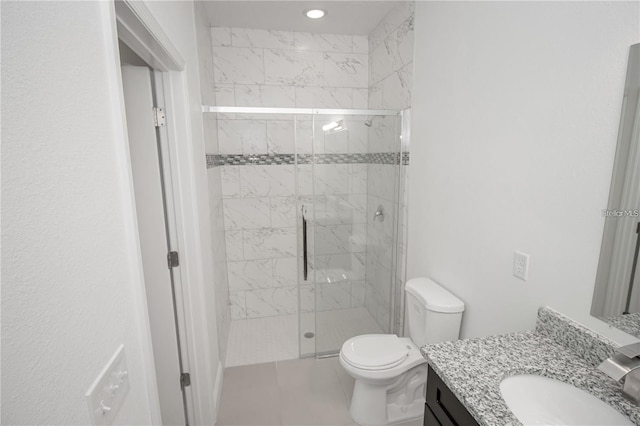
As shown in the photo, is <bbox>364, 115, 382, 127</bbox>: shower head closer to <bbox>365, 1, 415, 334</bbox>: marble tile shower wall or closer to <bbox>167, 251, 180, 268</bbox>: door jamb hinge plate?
<bbox>365, 1, 415, 334</bbox>: marble tile shower wall

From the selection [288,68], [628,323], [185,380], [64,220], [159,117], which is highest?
[288,68]

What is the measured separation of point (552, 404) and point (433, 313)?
826mm

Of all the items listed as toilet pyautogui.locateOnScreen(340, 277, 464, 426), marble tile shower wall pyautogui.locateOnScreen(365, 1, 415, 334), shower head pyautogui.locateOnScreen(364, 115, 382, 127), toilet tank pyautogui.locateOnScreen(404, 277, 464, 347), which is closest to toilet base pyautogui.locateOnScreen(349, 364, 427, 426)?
toilet pyautogui.locateOnScreen(340, 277, 464, 426)

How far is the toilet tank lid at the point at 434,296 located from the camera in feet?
5.98

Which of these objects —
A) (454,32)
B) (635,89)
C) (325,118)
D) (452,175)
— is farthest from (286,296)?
(635,89)

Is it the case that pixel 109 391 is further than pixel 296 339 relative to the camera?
No

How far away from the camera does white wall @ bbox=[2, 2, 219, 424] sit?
0.47 meters

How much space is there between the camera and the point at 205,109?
226 centimetres

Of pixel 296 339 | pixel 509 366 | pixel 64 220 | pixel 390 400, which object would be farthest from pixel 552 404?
→ pixel 296 339

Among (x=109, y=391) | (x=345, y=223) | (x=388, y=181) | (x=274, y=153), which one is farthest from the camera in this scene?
(x=274, y=153)

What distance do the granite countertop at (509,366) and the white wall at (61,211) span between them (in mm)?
→ 963

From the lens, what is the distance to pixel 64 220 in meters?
0.58

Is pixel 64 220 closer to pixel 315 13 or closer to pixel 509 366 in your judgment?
pixel 509 366

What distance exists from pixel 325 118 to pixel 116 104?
68.3 inches
